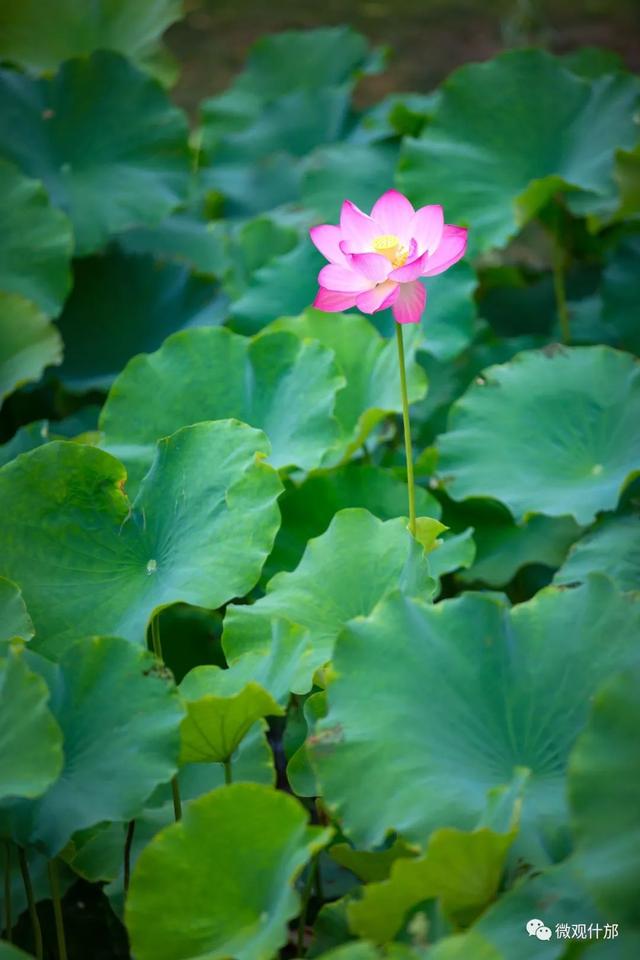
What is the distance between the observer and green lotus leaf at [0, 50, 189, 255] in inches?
81.0

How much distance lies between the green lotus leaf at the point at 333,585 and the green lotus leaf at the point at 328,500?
0.24 meters

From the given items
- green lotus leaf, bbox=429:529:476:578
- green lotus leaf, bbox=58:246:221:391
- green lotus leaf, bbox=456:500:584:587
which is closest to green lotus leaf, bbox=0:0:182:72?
green lotus leaf, bbox=58:246:221:391

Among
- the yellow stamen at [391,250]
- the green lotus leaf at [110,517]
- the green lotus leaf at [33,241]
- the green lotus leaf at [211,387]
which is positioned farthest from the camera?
the green lotus leaf at [33,241]

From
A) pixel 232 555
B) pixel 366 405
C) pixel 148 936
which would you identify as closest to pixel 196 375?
pixel 366 405

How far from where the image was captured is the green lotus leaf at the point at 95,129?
6.75 ft

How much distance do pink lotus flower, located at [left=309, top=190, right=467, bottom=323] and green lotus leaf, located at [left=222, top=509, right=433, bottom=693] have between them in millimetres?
265

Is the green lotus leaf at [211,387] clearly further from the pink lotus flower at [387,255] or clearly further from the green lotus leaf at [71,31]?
the green lotus leaf at [71,31]

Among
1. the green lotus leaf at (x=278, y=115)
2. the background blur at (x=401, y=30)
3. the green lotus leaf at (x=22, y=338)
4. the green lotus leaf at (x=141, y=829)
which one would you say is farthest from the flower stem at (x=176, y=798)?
the background blur at (x=401, y=30)

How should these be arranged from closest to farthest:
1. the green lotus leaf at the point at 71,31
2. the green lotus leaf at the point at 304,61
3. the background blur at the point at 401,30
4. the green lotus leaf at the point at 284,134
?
the green lotus leaf at the point at 71,31
the green lotus leaf at the point at 284,134
the green lotus leaf at the point at 304,61
the background blur at the point at 401,30

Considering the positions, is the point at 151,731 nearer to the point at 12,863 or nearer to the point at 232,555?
the point at 232,555

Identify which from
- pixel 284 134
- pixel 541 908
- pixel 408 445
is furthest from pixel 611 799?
pixel 284 134

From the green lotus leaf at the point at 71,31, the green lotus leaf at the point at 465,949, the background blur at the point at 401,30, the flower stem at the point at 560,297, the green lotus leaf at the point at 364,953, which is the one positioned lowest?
the background blur at the point at 401,30

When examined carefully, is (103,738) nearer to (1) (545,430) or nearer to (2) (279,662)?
(2) (279,662)

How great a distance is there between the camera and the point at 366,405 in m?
1.55
